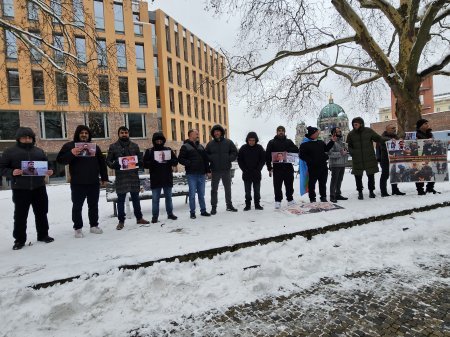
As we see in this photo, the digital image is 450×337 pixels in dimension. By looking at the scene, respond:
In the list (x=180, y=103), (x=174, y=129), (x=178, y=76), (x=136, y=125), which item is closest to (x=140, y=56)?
(x=178, y=76)

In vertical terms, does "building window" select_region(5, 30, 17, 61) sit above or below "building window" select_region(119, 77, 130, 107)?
below

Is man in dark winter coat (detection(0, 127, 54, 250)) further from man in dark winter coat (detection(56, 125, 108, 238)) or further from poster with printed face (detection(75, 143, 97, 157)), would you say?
poster with printed face (detection(75, 143, 97, 157))

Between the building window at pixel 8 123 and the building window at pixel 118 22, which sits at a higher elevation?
the building window at pixel 118 22

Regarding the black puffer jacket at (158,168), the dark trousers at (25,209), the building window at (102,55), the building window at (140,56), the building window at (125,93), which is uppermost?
the building window at (140,56)

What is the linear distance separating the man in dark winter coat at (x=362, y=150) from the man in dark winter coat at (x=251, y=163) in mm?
2468

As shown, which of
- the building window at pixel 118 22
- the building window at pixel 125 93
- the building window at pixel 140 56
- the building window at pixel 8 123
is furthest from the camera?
the building window at pixel 140 56

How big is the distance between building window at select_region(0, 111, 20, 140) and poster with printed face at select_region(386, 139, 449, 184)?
30.1 meters

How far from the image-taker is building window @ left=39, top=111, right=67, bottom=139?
28219 millimetres

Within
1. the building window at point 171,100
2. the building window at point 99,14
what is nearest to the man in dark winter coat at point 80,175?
the building window at point 99,14

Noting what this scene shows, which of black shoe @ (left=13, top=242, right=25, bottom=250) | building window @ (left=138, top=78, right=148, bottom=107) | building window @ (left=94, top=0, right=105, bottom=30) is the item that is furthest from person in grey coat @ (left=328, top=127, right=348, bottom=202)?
building window @ (left=94, top=0, right=105, bottom=30)

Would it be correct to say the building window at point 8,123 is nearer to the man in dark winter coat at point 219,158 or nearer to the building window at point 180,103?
the building window at point 180,103

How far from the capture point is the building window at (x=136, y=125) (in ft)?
103

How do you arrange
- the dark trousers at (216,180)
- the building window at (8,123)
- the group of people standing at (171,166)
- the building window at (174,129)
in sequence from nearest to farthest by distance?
the group of people standing at (171,166) < the dark trousers at (216,180) < the building window at (8,123) < the building window at (174,129)

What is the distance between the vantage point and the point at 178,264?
3.94 meters
